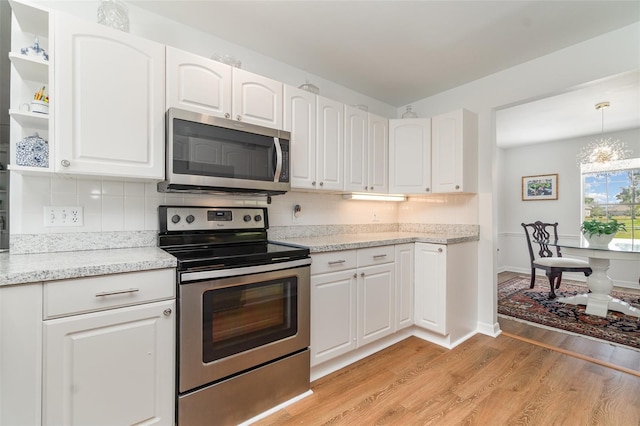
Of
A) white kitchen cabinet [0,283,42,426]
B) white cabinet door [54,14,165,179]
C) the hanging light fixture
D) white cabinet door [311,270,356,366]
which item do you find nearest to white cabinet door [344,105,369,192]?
white cabinet door [311,270,356,366]

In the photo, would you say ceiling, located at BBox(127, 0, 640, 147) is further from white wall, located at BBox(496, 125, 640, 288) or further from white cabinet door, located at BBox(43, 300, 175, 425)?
white wall, located at BBox(496, 125, 640, 288)

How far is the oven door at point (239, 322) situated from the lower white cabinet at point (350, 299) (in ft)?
0.50

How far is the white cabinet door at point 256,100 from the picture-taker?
74.8 inches

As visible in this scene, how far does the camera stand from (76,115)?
140 centimetres

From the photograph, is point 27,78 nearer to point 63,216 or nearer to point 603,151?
point 63,216

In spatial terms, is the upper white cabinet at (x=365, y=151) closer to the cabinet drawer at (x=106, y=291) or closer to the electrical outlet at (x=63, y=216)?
the cabinet drawer at (x=106, y=291)

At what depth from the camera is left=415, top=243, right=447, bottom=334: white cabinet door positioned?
2418mm

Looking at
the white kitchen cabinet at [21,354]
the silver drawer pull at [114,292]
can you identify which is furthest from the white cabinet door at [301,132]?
the white kitchen cabinet at [21,354]

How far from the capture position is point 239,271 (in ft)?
4.97

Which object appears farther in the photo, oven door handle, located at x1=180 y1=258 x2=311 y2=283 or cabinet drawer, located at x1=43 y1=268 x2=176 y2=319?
oven door handle, located at x1=180 y1=258 x2=311 y2=283

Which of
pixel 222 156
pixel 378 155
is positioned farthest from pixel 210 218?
pixel 378 155

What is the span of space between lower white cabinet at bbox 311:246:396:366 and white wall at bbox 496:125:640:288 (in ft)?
14.2

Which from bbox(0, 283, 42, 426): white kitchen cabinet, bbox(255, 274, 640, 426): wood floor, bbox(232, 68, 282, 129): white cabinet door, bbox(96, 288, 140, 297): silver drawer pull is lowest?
Answer: bbox(255, 274, 640, 426): wood floor

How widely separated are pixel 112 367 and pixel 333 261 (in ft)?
4.25
